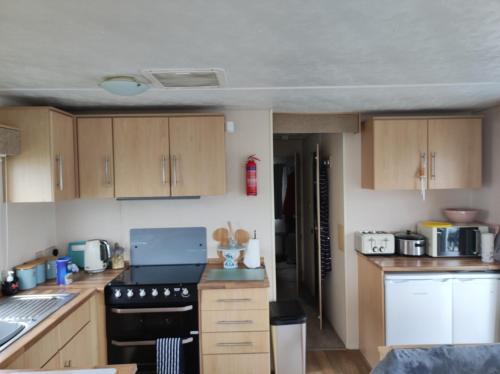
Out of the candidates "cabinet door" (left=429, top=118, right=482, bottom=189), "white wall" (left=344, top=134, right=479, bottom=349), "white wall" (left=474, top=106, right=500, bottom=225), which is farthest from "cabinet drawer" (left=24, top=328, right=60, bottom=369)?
"white wall" (left=474, top=106, right=500, bottom=225)

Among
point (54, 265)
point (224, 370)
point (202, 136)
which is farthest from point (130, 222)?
point (224, 370)

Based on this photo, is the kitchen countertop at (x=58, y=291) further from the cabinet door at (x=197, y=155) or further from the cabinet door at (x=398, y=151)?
the cabinet door at (x=398, y=151)

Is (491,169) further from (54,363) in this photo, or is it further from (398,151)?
(54,363)

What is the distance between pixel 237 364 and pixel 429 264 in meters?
1.64

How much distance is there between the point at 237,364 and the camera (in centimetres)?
231

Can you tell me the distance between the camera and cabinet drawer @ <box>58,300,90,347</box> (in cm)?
189

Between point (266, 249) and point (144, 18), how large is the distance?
2.12 metres

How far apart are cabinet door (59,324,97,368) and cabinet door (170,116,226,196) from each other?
111cm

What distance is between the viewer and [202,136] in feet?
8.38

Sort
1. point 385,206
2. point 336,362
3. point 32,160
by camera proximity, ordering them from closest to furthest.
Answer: point 32,160 < point 336,362 < point 385,206

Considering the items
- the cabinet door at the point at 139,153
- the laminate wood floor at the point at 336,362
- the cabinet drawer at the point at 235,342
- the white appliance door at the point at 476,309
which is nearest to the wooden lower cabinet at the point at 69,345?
the cabinet drawer at the point at 235,342

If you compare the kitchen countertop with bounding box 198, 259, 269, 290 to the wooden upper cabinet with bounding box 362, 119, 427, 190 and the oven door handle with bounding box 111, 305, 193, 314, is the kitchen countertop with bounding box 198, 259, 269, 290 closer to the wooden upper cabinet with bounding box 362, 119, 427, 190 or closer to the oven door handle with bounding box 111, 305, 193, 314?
the oven door handle with bounding box 111, 305, 193, 314

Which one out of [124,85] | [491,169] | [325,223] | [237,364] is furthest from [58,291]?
[491,169]

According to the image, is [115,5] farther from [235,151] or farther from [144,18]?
[235,151]
